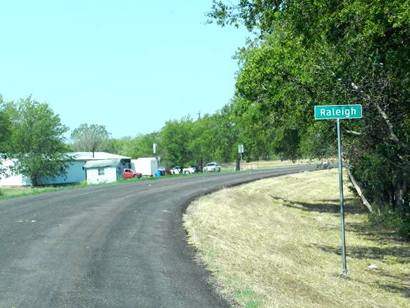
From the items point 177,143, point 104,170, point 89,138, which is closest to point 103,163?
point 104,170

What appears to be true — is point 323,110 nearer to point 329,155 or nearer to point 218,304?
point 218,304

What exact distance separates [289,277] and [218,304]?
10.4 feet

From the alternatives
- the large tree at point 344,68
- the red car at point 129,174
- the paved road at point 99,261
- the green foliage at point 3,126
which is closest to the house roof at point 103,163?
the red car at point 129,174

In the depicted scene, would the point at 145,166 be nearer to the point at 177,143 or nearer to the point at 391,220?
the point at 177,143

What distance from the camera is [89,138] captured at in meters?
169

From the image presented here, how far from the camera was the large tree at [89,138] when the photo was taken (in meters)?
166

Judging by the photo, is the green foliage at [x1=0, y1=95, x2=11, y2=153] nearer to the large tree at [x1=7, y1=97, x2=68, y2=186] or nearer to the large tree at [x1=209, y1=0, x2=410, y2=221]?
the large tree at [x1=7, y1=97, x2=68, y2=186]

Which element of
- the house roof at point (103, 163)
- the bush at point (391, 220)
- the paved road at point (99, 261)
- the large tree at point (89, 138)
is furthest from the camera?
the large tree at point (89, 138)

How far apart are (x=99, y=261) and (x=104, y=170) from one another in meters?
69.4

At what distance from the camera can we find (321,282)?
447 inches

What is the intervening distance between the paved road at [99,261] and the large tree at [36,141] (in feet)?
193

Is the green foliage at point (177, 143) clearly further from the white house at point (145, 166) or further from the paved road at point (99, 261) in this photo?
the paved road at point (99, 261)

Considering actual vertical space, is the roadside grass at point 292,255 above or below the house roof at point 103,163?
below

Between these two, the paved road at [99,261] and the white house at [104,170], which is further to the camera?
the white house at [104,170]
